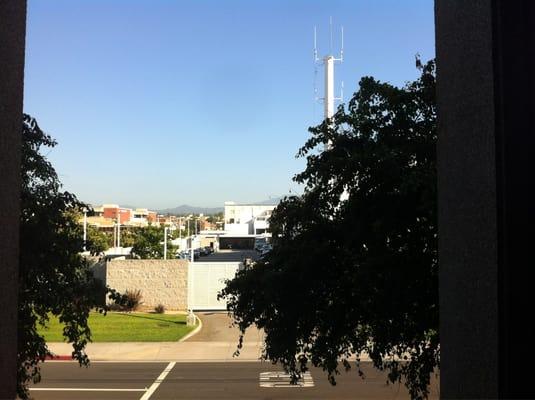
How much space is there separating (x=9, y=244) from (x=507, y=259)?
224cm

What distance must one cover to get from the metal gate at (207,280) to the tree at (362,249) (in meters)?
20.2

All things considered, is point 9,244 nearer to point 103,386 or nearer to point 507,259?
point 507,259

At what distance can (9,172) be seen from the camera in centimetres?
255

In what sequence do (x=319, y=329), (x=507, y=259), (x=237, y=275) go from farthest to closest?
(x=237, y=275) < (x=319, y=329) < (x=507, y=259)

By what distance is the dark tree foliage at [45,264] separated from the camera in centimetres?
471

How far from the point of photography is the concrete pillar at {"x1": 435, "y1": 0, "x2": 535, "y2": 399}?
2445mm

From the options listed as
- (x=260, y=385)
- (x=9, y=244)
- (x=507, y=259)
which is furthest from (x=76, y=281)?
(x=260, y=385)

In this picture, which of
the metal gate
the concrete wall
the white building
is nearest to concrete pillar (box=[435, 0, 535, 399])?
the metal gate

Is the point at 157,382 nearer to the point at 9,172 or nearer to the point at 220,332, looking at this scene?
the point at 220,332

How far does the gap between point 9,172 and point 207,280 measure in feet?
79.7

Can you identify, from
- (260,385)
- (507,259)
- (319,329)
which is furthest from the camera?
(260,385)

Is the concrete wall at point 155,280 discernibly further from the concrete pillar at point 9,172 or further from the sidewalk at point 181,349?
the concrete pillar at point 9,172

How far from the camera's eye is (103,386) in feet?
41.9

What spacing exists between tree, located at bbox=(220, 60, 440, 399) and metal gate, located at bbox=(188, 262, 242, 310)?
20197mm
